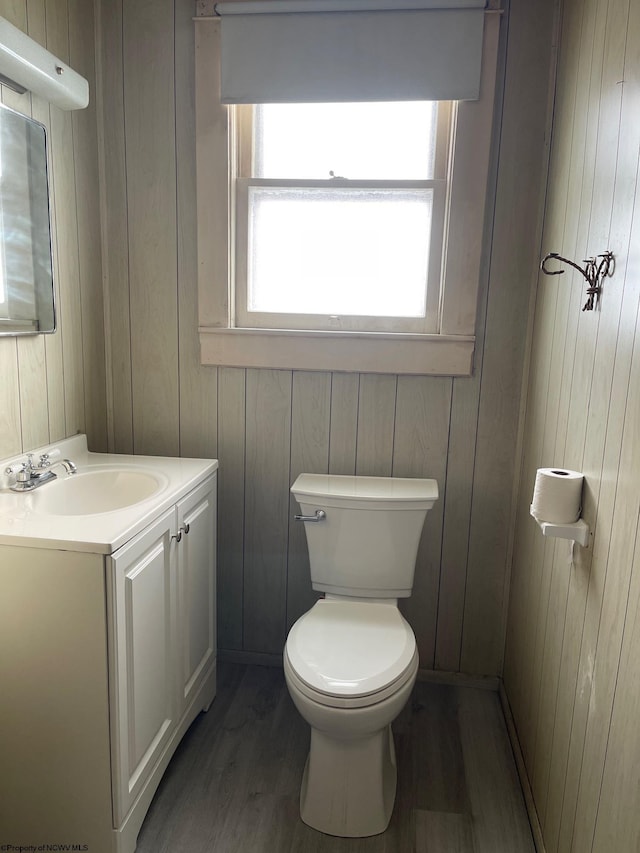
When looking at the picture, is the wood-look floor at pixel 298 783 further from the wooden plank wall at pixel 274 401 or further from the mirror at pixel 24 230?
the mirror at pixel 24 230

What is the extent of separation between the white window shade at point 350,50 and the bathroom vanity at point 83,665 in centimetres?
137

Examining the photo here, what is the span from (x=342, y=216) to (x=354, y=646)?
1433mm

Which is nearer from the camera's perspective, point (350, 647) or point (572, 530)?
point (572, 530)

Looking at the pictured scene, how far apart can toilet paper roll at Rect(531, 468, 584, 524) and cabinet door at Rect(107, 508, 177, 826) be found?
3.13 ft

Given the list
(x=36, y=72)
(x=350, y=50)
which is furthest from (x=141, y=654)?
(x=350, y=50)

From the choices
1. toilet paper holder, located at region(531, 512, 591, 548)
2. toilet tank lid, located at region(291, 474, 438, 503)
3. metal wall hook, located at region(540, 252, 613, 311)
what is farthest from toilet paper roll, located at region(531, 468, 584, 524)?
toilet tank lid, located at region(291, 474, 438, 503)

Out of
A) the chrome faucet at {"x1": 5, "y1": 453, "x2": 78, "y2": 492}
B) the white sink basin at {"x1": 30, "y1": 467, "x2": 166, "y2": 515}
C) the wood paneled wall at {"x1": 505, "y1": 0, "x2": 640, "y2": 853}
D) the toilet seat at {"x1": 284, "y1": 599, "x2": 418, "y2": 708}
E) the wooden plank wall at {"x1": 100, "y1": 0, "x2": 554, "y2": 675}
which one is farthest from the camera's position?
the wooden plank wall at {"x1": 100, "y1": 0, "x2": 554, "y2": 675}

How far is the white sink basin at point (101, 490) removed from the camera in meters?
1.82

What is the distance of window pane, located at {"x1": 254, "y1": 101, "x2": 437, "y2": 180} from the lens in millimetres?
2119

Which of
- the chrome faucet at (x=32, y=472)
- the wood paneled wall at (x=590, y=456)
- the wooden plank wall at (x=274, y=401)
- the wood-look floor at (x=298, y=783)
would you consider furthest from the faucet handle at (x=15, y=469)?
the wood paneled wall at (x=590, y=456)

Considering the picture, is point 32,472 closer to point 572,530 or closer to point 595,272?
point 572,530

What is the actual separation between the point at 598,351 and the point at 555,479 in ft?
1.00

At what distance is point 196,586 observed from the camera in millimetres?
1988

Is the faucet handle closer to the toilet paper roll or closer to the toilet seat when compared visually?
the toilet seat
